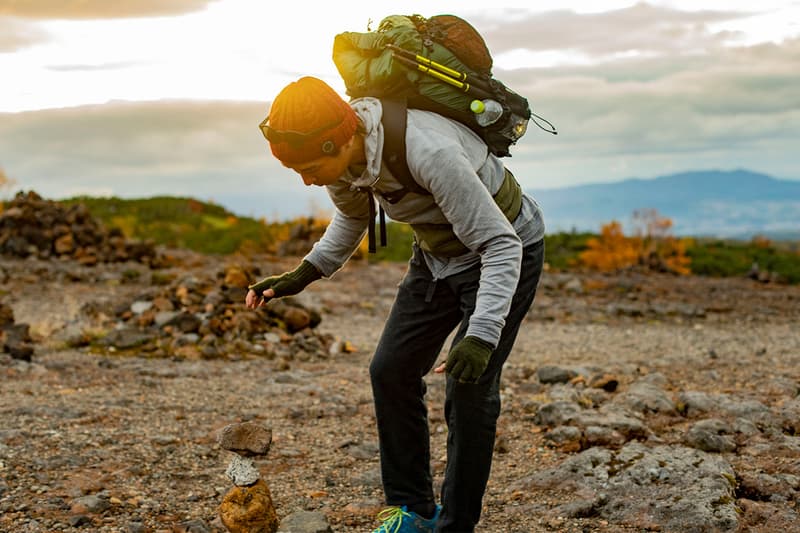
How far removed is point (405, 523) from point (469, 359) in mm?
1072

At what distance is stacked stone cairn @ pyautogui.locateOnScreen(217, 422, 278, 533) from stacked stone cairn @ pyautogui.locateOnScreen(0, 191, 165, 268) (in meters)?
11.3

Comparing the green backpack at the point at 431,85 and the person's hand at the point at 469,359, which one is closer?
the person's hand at the point at 469,359

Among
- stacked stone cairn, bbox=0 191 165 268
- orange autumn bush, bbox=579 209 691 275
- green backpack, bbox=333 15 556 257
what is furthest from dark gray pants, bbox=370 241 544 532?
orange autumn bush, bbox=579 209 691 275

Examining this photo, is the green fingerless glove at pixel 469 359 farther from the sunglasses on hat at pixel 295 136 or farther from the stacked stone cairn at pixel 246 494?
the stacked stone cairn at pixel 246 494

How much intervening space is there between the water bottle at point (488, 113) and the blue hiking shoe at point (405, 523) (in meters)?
1.66

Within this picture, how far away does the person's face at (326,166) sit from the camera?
3.00 m

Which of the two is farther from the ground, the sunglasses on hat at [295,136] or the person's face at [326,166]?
the sunglasses on hat at [295,136]

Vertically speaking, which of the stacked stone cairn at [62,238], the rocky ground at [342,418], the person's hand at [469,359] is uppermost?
the person's hand at [469,359]

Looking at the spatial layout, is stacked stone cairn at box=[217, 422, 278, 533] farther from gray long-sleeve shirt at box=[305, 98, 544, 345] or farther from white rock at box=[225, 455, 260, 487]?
gray long-sleeve shirt at box=[305, 98, 544, 345]

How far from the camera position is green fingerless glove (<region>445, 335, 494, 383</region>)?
116 inches

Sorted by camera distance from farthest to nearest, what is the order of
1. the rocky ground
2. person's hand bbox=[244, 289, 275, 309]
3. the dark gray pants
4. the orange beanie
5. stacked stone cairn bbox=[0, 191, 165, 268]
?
1. stacked stone cairn bbox=[0, 191, 165, 268]
2. the rocky ground
3. person's hand bbox=[244, 289, 275, 309]
4. the dark gray pants
5. the orange beanie

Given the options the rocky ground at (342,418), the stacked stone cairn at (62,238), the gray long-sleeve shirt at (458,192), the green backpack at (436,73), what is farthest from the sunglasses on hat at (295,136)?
the stacked stone cairn at (62,238)

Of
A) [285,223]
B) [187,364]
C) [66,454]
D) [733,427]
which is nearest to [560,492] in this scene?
[733,427]

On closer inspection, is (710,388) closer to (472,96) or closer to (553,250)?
(472,96)
